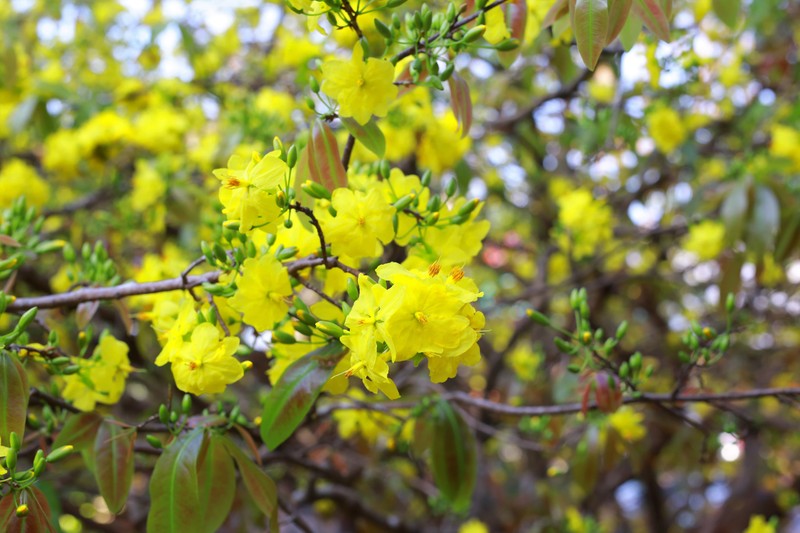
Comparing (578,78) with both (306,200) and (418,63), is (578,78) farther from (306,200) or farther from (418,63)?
(306,200)

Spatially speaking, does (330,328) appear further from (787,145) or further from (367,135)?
(787,145)

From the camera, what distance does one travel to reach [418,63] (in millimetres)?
910

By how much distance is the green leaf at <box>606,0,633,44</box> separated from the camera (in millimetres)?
880

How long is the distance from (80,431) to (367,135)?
60cm

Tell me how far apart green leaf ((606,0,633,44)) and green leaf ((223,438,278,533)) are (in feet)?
2.42

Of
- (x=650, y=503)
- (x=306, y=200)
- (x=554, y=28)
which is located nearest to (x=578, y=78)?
(x=554, y=28)

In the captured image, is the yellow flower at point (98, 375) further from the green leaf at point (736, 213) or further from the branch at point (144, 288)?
the green leaf at point (736, 213)

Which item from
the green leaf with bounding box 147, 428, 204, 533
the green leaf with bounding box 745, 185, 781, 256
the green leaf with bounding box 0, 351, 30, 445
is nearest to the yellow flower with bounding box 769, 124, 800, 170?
the green leaf with bounding box 745, 185, 781, 256

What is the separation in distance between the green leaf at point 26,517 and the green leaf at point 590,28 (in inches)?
33.0

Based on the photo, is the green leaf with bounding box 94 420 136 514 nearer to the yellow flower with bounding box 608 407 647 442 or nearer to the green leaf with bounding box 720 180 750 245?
the yellow flower with bounding box 608 407 647 442

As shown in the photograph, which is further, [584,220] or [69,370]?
[584,220]

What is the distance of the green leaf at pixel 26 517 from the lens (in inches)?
31.5

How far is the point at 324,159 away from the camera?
910 millimetres

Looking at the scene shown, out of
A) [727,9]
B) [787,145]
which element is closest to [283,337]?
[727,9]
